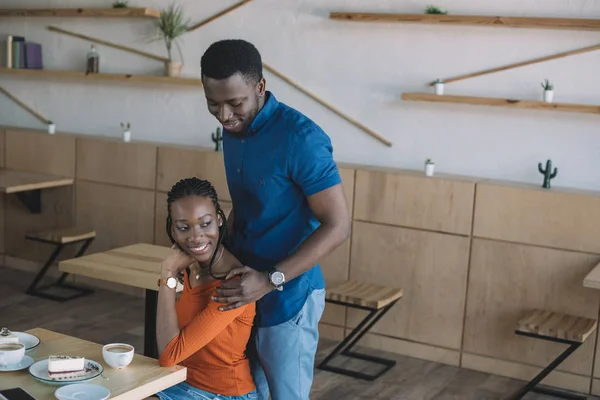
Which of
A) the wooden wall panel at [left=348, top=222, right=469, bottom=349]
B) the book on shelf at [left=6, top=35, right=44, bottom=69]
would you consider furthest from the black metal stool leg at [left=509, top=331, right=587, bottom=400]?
the book on shelf at [left=6, top=35, right=44, bottom=69]

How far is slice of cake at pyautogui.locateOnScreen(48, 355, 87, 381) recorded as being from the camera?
76.4 inches

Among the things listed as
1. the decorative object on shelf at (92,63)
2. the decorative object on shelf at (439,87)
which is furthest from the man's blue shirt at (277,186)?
the decorative object on shelf at (92,63)

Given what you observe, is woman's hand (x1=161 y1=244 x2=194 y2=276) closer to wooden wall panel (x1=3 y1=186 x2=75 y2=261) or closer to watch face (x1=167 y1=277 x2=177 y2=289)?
watch face (x1=167 y1=277 x2=177 y2=289)

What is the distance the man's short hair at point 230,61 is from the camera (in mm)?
1978

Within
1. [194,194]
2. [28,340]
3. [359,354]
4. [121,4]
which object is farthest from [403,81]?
[28,340]

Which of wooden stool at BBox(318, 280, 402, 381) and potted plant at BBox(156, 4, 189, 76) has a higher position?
potted plant at BBox(156, 4, 189, 76)

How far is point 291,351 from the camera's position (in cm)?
217

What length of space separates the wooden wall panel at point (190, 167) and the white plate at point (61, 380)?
278cm

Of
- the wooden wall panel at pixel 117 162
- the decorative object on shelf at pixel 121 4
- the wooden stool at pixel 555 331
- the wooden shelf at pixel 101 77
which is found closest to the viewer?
the wooden stool at pixel 555 331

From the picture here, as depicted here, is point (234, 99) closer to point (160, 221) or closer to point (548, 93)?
point (548, 93)

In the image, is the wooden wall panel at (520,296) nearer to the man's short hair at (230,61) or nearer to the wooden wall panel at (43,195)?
the man's short hair at (230,61)

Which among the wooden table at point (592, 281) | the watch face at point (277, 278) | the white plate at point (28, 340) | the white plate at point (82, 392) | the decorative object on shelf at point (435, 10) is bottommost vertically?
the white plate at point (82, 392)

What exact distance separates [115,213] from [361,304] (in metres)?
2.13

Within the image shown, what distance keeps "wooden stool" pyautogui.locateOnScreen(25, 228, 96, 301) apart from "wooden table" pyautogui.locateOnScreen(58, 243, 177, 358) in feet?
4.64
